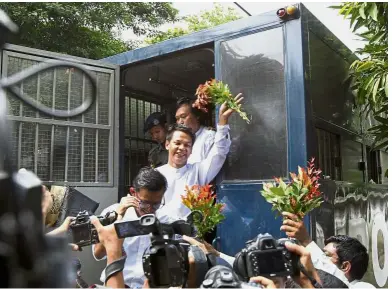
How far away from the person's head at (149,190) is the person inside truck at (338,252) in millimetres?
729

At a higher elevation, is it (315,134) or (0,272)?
(315,134)

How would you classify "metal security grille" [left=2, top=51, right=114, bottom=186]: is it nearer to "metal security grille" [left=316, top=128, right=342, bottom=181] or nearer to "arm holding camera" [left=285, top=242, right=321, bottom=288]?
"metal security grille" [left=316, top=128, right=342, bottom=181]

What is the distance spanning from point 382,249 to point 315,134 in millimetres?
1569

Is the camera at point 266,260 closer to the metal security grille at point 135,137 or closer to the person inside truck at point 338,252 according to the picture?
the person inside truck at point 338,252

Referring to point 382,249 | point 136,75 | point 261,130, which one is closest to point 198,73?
point 136,75

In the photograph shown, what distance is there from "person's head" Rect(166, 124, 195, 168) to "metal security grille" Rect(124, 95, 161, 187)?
88 cm

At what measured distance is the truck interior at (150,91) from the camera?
4.34 metres

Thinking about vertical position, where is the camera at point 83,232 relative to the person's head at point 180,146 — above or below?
below

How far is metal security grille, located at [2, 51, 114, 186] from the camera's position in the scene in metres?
3.31

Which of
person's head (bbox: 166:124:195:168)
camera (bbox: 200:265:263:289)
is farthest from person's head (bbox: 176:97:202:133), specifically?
camera (bbox: 200:265:263:289)

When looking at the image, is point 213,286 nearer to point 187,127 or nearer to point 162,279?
point 162,279

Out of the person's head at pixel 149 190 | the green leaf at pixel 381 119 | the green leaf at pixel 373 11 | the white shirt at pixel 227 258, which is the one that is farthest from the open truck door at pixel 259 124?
the green leaf at pixel 381 119

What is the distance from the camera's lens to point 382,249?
13.4 feet

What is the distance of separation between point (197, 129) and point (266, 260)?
231 cm
